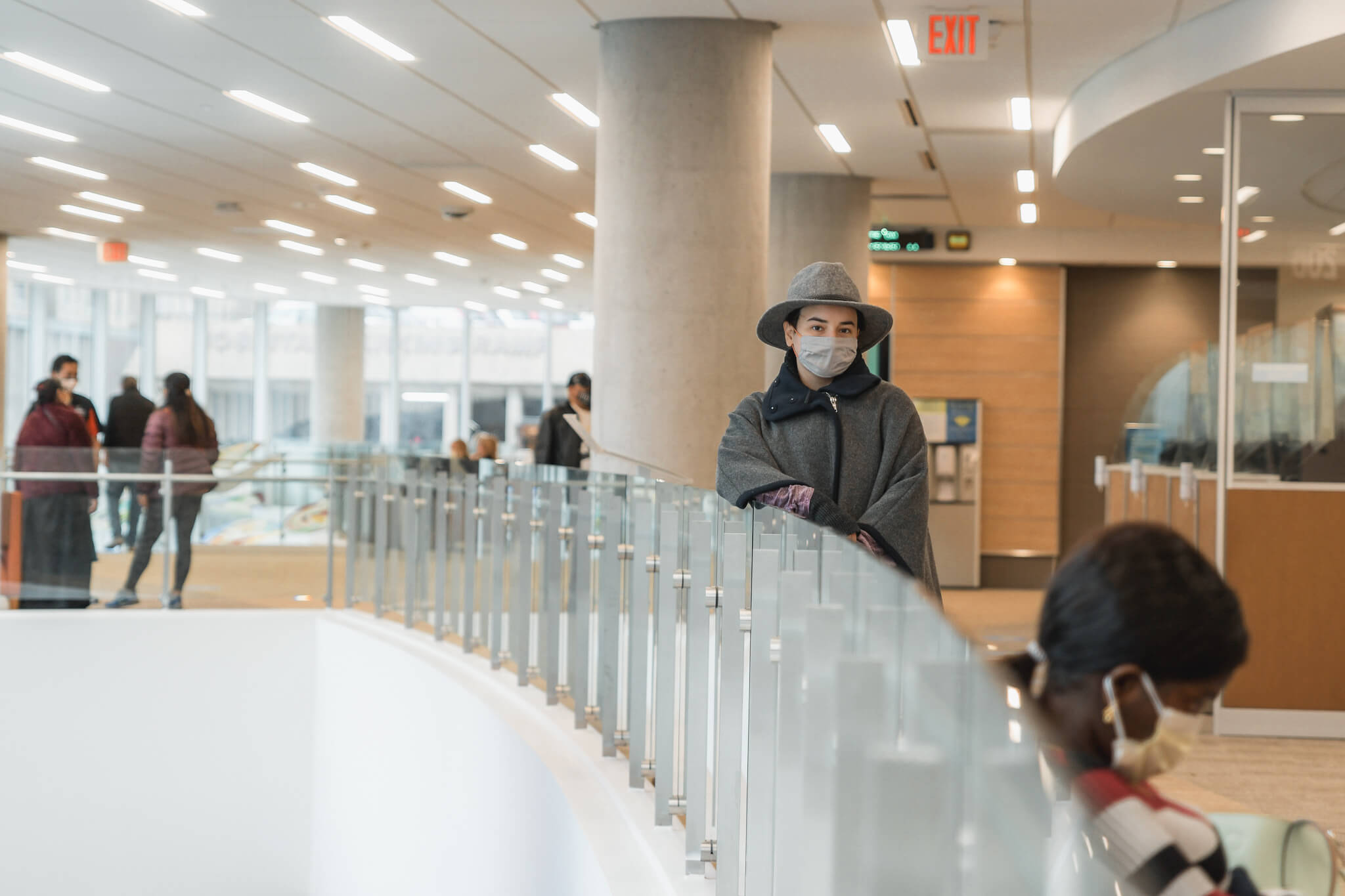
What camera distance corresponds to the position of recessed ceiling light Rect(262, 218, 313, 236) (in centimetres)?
1551

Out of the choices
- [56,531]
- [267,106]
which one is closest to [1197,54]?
[267,106]

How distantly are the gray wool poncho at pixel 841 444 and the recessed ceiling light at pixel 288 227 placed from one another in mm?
13087

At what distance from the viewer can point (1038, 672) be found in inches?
52.3

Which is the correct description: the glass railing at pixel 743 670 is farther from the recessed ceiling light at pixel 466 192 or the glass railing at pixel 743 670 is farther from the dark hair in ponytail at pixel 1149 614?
the recessed ceiling light at pixel 466 192

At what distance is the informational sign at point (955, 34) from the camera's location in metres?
6.77

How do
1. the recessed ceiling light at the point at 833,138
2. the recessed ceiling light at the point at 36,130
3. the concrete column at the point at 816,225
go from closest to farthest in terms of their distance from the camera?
the recessed ceiling light at the point at 833,138, the recessed ceiling light at the point at 36,130, the concrete column at the point at 816,225

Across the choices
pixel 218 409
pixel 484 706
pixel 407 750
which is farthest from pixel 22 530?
pixel 218 409

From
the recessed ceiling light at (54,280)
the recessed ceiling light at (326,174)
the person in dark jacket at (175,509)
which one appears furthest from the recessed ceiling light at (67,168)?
the recessed ceiling light at (54,280)

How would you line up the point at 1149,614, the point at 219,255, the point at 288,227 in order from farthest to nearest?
the point at 219,255 → the point at 288,227 → the point at 1149,614

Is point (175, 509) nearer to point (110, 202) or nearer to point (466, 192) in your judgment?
point (466, 192)

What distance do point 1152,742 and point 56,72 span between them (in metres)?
9.10

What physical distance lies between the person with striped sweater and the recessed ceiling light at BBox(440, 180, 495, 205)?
38.3 feet

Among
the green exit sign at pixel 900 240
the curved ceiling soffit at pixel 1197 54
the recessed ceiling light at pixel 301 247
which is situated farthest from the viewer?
the recessed ceiling light at pixel 301 247

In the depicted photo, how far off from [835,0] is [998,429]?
806 cm
